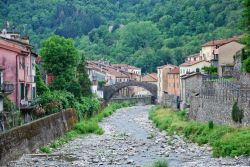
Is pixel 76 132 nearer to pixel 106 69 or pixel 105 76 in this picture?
pixel 105 76

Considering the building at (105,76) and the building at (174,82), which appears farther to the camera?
the building at (105,76)

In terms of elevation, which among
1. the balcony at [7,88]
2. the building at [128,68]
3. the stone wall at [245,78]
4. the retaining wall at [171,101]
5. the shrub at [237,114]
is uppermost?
the building at [128,68]

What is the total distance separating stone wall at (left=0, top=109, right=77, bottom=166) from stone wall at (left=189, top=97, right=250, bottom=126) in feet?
43.3

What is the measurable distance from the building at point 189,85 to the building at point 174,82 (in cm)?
1222

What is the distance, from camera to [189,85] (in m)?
78.1

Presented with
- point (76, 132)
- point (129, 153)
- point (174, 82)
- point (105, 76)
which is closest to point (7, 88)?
point (129, 153)

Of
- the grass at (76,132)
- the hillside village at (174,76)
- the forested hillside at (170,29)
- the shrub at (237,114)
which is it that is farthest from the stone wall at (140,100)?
the shrub at (237,114)

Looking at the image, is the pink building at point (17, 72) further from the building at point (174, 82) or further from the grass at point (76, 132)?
the building at point (174, 82)

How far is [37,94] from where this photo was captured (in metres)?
58.1

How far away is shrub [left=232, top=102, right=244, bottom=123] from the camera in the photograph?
43188 mm

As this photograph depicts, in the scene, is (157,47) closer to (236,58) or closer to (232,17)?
(232,17)

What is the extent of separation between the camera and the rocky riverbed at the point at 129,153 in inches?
1329

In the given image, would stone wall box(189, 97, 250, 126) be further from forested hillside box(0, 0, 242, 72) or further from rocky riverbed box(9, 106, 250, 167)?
forested hillside box(0, 0, 242, 72)

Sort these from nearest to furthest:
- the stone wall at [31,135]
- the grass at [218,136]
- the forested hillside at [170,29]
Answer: the stone wall at [31,135] → the grass at [218,136] → the forested hillside at [170,29]
